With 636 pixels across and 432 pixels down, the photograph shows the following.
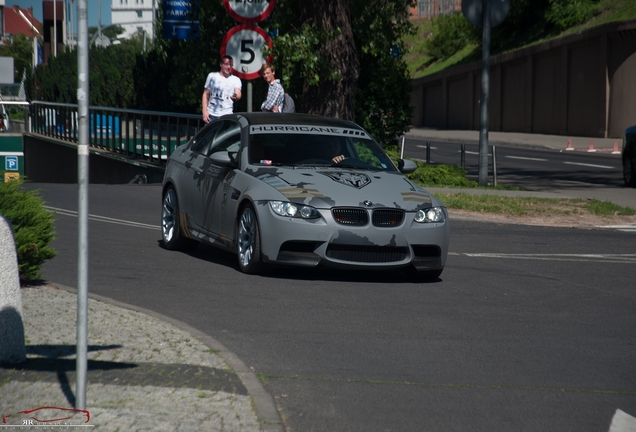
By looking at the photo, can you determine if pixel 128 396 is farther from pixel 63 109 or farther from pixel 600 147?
pixel 600 147

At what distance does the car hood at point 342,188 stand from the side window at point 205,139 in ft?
4.42

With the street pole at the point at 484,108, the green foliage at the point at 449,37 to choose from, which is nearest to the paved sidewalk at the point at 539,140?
the green foliage at the point at 449,37

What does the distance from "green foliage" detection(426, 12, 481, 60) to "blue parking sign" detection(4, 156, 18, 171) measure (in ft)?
134

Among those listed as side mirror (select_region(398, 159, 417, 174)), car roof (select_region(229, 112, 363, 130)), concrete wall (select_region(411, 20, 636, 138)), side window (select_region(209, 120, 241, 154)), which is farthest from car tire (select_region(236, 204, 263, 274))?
concrete wall (select_region(411, 20, 636, 138))

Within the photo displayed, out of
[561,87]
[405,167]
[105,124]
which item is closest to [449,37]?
[561,87]

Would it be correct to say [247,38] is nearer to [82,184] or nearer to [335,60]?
[335,60]

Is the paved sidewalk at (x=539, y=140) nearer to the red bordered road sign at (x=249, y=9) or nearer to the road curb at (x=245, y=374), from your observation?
the red bordered road sign at (x=249, y=9)

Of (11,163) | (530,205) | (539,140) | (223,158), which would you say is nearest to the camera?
(223,158)

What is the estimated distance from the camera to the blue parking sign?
2706 centimetres

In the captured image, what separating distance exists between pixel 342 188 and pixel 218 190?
4.80 feet

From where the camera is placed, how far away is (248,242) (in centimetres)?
934

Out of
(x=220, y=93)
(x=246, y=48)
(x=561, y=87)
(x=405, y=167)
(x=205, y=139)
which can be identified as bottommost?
(x=405, y=167)

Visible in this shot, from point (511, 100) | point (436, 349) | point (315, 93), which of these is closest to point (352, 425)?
point (436, 349)

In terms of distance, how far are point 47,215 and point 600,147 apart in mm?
32189
